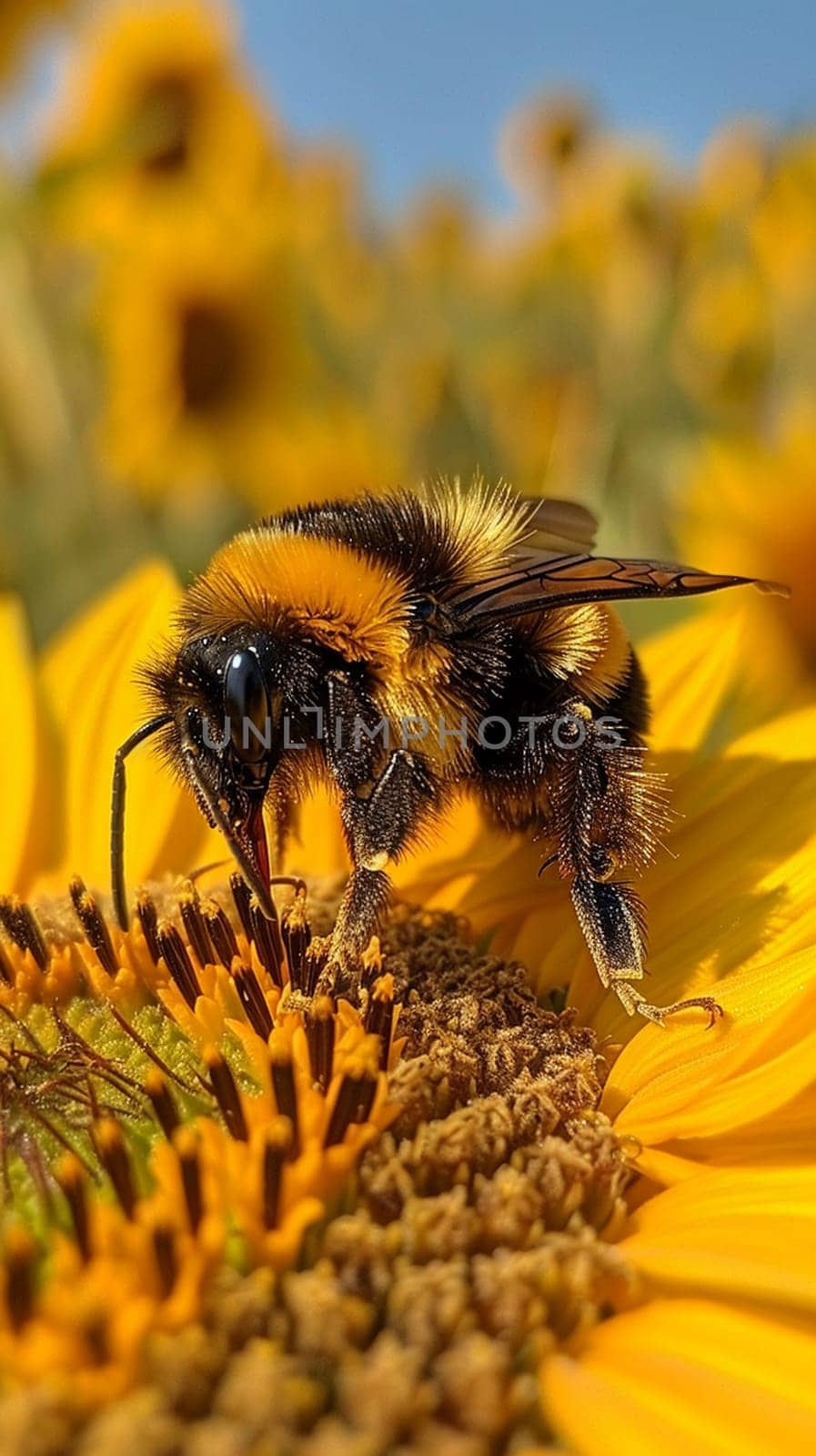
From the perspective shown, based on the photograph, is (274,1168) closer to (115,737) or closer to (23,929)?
(23,929)

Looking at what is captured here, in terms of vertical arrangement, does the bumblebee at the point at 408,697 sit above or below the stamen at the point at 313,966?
above

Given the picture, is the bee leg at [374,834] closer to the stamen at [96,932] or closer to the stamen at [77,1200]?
the stamen at [96,932]

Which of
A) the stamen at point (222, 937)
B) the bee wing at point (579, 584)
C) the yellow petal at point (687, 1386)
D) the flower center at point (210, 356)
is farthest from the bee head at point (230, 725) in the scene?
the flower center at point (210, 356)

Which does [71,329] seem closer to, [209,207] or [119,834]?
→ [209,207]

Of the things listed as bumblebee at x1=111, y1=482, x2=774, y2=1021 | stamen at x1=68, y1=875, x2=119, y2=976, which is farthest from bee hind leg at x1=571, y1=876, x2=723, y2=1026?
stamen at x1=68, y1=875, x2=119, y2=976

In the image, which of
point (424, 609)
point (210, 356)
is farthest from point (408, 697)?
point (210, 356)

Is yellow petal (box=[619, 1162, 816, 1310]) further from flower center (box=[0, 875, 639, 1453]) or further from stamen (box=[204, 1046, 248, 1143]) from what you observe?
stamen (box=[204, 1046, 248, 1143])

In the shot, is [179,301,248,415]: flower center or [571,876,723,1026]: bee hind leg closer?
[571,876,723,1026]: bee hind leg
